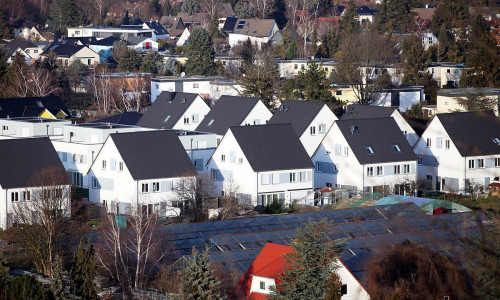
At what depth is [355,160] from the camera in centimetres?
2720

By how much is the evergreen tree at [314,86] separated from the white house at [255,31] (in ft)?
75.1

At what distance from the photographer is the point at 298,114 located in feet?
100

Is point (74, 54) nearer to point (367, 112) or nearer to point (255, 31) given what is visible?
point (255, 31)

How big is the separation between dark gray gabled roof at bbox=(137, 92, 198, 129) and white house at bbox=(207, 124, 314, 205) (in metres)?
5.51

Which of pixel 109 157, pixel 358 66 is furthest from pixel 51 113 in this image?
pixel 358 66

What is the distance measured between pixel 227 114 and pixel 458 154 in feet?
24.4

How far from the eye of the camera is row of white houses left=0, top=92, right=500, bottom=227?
24.9 m

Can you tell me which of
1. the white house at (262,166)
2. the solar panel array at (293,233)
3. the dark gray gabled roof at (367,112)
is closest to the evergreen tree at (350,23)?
the dark gray gabled roof at (367,112)

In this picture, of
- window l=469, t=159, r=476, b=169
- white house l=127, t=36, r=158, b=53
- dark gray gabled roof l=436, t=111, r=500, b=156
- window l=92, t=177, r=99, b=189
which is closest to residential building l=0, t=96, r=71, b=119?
window l=92, t=177, r=99, b=189

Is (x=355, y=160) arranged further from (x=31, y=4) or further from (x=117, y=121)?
(x=31, y=4)

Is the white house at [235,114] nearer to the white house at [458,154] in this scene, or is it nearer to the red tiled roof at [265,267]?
the white house at [458,154]

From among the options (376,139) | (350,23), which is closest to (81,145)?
(376,139)

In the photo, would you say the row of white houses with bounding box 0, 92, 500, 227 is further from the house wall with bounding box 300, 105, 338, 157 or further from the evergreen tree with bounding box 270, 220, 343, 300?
the evergreen tree with bounding box 270, 220, 343, 300

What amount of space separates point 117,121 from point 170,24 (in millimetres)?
39095
